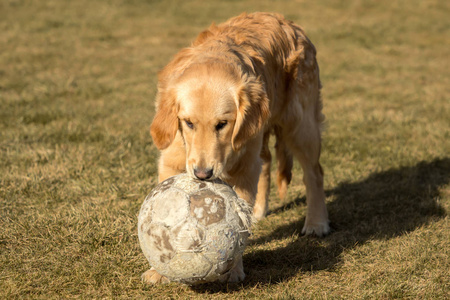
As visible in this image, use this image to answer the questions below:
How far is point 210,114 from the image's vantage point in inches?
134

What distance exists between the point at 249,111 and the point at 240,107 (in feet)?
0.26

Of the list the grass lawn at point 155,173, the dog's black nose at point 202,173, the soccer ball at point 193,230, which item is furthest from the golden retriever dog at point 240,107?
the grass lawn at point 155,173

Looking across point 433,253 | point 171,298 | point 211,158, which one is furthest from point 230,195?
point 433,253

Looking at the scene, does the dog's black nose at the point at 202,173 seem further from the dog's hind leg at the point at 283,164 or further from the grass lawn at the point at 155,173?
the dog's hind leg at the point at 283,164

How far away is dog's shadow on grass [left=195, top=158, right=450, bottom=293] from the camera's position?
4.05 m

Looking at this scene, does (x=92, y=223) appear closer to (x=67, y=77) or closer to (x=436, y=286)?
(x=436, y=286)

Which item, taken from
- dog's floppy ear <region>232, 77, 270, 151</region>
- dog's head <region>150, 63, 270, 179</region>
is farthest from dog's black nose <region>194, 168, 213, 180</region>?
dog's floppy ear <region>232, 77, 270, 151</region>

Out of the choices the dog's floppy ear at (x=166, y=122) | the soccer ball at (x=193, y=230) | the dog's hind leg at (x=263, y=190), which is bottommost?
the dog's hind leg at (x=263, y=190)

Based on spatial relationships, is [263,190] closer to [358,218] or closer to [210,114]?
[358,218]

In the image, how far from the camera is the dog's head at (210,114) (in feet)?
11.2

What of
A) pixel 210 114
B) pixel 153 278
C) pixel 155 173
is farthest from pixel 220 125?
pixel 155 173

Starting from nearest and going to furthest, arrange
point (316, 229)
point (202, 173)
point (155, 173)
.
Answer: point (202, 173) → point (316, 229) → point (155, 173)

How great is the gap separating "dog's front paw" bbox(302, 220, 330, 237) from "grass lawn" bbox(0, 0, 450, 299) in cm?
11

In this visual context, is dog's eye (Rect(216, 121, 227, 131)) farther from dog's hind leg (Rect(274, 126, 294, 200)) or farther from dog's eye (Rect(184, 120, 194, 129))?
dog's hind leg (Rect(274, 126, 294, 200))
